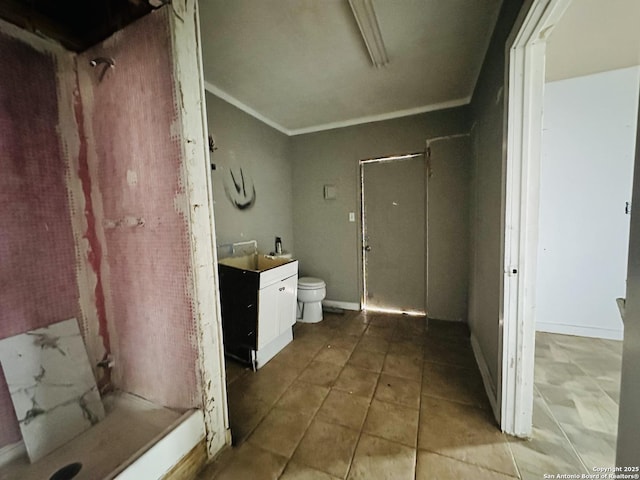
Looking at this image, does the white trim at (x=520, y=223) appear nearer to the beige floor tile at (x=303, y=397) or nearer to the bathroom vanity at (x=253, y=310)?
the beige floor tile at (x=303, y=397)

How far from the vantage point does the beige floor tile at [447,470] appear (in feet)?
3.71

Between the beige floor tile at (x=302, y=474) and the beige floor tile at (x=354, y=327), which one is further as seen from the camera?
the beige floor tile at (x=354, y=327)

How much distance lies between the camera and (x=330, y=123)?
3.09 metres

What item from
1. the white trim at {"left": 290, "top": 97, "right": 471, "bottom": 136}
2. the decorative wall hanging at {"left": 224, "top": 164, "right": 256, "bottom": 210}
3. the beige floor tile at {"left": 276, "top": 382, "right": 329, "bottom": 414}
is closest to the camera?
the beige floor tile at {"left": 276, "top": 382, "right": 329, "bottom": 414}

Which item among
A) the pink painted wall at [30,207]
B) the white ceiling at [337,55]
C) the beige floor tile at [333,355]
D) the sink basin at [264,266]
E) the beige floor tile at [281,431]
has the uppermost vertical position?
the white ceiling at [337,55]

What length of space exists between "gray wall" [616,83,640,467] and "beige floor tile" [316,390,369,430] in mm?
1148

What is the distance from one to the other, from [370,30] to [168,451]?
244 cm

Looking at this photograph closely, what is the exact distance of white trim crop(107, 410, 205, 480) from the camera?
3.15 feet

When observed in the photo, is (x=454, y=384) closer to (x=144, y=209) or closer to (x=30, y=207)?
(x=144, y=209)

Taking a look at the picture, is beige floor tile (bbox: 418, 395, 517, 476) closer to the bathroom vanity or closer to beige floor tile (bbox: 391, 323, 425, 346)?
beige floor tile (bbox: 391, 323, 425, 346)

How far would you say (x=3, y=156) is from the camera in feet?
3.85

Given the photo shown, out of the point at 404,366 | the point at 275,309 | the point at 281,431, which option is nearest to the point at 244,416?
the point at 281,431

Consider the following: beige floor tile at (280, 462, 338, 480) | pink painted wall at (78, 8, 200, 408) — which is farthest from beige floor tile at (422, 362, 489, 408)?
pink painted wall at (78, 8, 200, 408)

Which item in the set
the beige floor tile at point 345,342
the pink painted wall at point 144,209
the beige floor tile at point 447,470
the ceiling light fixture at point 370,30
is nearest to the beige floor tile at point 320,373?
the beige floor tile at point 345,342
